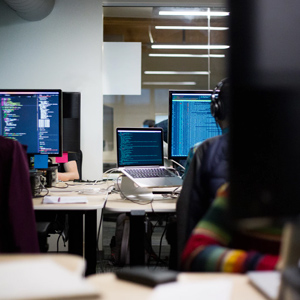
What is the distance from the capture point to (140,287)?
0.72 meters

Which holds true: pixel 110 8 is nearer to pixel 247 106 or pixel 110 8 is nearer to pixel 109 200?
pixel 109 200

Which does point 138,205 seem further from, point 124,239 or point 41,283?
point 41,283

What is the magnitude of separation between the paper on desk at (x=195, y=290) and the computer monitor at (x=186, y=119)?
1.60 m

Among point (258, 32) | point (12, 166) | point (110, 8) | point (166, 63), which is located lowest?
point (12, 166)

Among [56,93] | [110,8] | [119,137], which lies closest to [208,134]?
[119,137]

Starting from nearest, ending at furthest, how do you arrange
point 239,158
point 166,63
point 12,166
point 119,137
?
point 239,158
point 12,166
point 119,137
point 166,63

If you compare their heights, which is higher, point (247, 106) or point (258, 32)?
point (258, 32)

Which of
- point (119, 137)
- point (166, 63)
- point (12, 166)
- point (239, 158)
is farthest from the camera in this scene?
point (166, 63)

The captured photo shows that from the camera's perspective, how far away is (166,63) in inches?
208

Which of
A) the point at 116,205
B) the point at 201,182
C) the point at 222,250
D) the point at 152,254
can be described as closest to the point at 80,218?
the point at 116,205

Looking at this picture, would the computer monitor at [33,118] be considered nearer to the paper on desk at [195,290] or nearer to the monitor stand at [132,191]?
the monitor stand at [132,191]

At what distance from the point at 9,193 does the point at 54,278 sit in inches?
36.5

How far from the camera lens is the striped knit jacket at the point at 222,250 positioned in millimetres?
836

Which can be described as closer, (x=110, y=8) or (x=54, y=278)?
(x=54, y=278)
